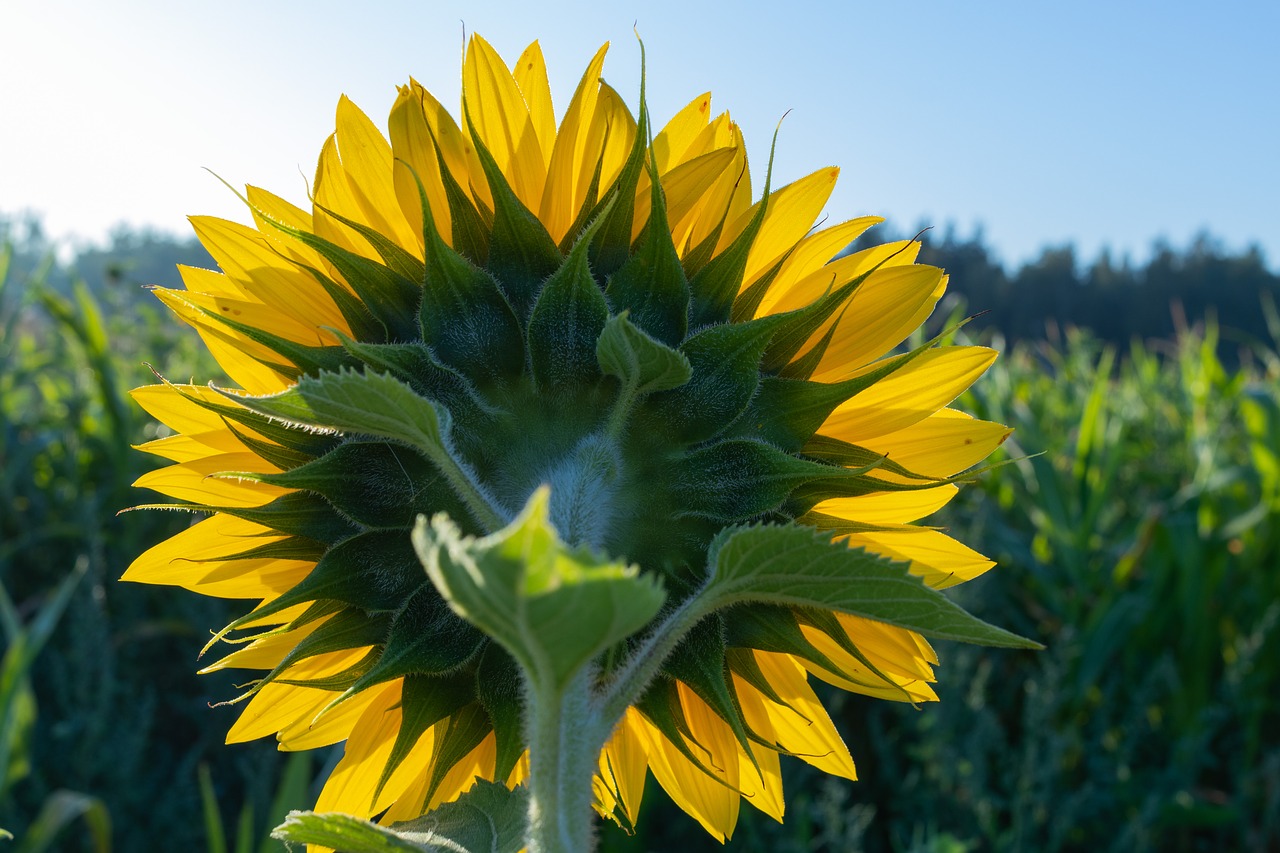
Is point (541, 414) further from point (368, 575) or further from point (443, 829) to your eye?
point (443, 829)

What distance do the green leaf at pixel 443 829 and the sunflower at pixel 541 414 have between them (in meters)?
0.04

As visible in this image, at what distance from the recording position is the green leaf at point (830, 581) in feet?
1.56

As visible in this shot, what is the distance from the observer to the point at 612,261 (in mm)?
679

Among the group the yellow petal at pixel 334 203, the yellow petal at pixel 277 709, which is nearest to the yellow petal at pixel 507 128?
the yellow petal at pixel 334 203

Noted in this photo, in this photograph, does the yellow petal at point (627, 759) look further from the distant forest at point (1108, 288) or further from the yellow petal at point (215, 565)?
the distant forest at point (1108, 288)

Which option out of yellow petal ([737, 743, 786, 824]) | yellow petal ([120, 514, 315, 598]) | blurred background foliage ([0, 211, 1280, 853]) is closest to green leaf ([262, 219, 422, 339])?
yellow petal ([120, 514, 315, 598])

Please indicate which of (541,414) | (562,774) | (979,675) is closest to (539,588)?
(562,774)

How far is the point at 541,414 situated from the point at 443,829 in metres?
0.26

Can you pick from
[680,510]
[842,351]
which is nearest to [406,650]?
[680,510]

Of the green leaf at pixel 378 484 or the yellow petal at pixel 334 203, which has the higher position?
the yellow petal at pixel 334 203

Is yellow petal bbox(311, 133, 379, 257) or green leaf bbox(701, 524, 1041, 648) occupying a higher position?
yellow petal bbox(311, 133, 379, 257)

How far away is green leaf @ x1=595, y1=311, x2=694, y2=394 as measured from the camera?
1.80 feet

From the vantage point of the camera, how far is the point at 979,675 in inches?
98.9

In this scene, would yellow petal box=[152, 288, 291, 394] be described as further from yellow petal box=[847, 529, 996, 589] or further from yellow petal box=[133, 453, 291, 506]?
yellow petal box=[847, 529, 996, 589]
